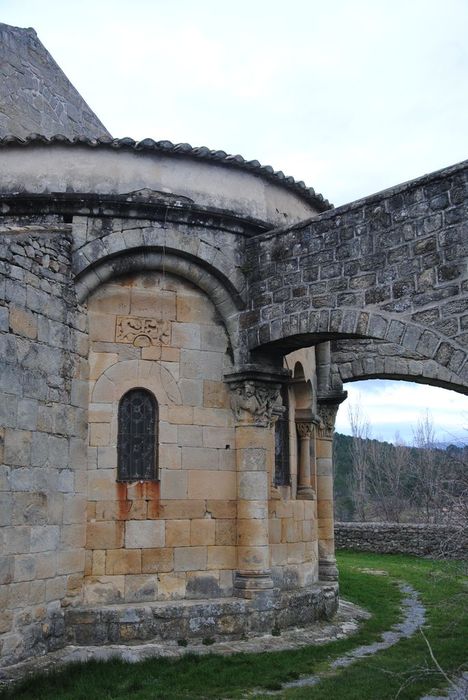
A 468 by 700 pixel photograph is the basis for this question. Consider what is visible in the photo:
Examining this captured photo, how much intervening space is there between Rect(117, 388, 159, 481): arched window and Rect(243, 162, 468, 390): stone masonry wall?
1.40 meters

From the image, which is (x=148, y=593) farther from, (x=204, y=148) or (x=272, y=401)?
(x=204, y=148)

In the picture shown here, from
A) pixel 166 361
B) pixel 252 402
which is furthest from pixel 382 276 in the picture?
pixel 166 361

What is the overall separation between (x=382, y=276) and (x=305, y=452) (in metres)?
3.72

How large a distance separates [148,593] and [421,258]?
4.41m

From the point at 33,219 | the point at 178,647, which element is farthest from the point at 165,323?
the point at 178,647

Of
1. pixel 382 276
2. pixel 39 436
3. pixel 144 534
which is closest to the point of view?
pixel 382 276

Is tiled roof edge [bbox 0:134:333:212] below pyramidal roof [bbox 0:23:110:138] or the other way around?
below

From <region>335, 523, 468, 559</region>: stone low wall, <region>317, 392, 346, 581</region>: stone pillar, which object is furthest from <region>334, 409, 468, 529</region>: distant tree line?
<region>317, 392, 346, 581</region>: stone pillar

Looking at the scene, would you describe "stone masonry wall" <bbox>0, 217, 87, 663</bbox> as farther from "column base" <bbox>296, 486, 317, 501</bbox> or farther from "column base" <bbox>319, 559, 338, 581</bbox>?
"column base" <bbox>319, 559, 338, 581</bbox>

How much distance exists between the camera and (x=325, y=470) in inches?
436

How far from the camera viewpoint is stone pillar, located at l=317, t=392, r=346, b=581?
1073 centimetres

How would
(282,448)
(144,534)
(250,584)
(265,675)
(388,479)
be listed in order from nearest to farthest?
(265,675), (144,534), (250,584), (282,448), (388,479)

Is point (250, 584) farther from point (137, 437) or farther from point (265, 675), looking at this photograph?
point (137, 437)

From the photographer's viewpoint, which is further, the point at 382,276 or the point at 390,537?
the point at 390,537
